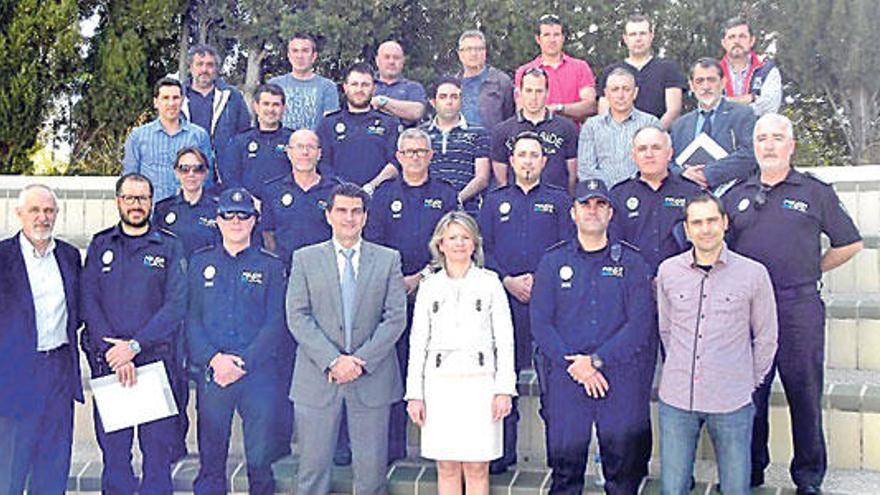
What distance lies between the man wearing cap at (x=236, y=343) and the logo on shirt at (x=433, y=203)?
32.8 inches

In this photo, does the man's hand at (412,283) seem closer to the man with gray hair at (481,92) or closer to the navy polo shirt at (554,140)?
the navy polo shirt at (554,140)

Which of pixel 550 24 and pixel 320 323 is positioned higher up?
pixel 550 24

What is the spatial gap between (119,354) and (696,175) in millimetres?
2949

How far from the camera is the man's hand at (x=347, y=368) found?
4594mm

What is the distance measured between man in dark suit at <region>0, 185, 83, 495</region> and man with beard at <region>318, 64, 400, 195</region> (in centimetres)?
172

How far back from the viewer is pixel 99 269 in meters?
4.88

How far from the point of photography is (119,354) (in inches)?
188

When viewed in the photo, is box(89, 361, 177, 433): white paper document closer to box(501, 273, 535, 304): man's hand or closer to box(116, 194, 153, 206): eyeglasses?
box(116, 194, 153, 206): eyeglasses

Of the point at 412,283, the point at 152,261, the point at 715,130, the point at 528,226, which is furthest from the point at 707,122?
the point at 152,261

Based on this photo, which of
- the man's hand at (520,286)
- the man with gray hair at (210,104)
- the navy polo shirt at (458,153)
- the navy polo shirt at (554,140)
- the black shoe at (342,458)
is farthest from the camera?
the man with gray hair at (210,104)

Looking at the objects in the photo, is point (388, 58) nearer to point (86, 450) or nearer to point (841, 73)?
point (86, 450)

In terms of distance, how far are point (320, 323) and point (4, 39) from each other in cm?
705

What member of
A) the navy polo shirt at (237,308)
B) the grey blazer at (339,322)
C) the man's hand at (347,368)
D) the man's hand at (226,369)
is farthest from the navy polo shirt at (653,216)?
the man's hand at (226,369)

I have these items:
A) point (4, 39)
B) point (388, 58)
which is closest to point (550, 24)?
point (388, 58)
